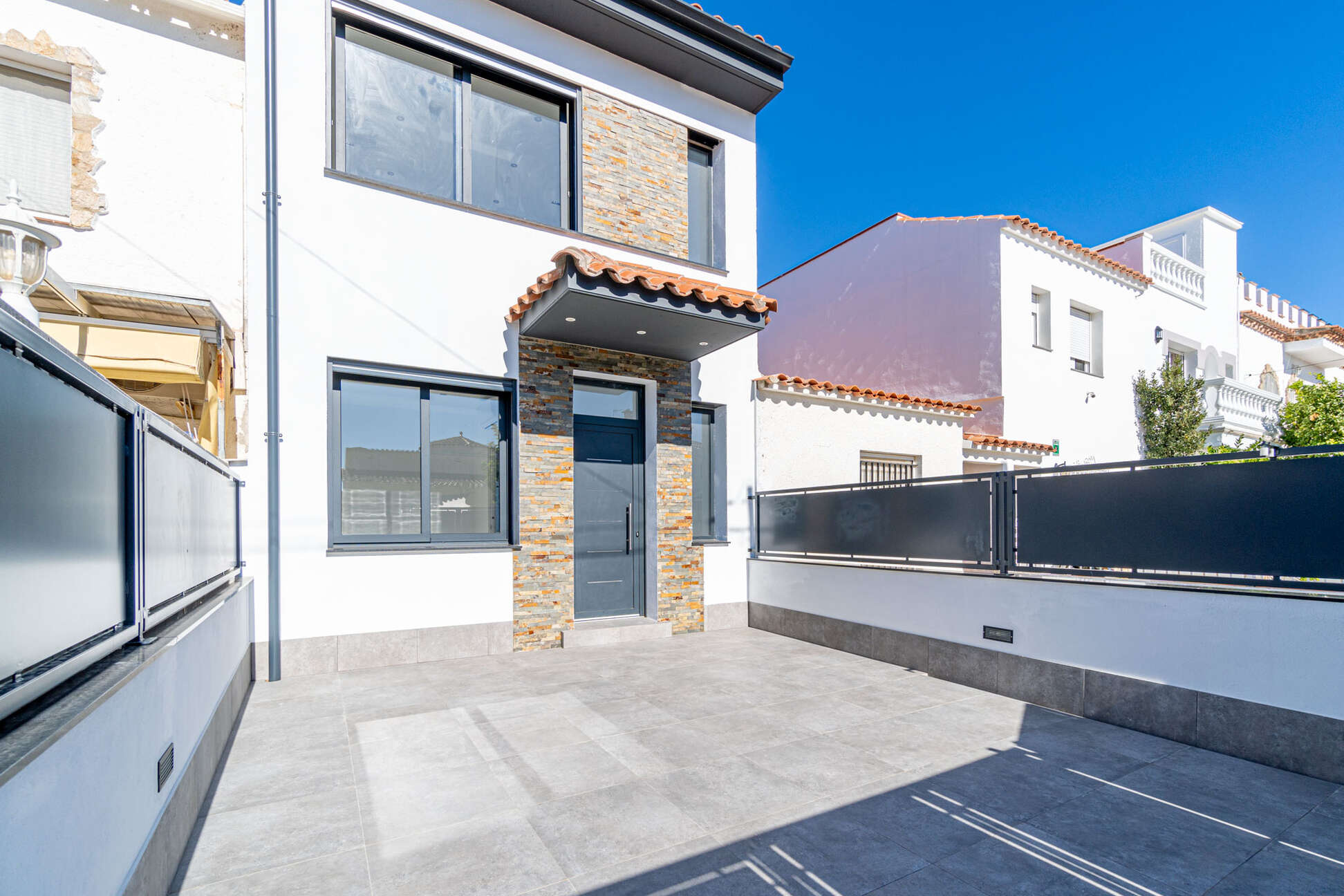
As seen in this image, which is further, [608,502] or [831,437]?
[831,437]

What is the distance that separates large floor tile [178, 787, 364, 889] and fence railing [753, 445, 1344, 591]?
499cm

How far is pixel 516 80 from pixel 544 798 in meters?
7.07

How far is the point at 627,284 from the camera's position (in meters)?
5.69

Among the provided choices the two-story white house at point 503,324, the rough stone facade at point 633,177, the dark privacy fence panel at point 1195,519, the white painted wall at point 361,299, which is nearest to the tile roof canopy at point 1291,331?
the two-story white house at point 503,324

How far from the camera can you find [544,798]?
321 cm

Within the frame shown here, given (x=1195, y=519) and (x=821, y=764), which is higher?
(x=1195, y=519)

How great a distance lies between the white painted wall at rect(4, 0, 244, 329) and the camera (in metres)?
5.29

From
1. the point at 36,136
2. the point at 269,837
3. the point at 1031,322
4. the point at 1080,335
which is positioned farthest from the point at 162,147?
the point at 1080,335

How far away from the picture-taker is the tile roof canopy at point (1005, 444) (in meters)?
10.4

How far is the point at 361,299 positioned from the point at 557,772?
186 inches

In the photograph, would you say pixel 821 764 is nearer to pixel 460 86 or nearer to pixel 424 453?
pixel 424 453

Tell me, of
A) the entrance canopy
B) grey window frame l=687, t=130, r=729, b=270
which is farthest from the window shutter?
the entrance canopy

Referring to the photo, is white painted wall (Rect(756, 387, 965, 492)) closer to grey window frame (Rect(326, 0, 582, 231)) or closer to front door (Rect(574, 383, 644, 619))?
front door (Rect(574, 383, 644, 619))

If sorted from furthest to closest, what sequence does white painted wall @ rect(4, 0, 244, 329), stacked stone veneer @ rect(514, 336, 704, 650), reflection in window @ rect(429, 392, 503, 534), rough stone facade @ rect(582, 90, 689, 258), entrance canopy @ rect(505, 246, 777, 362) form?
rough stone facade @ rect(582, 90, 689, 258) < stacked stone veneer @ rect(514, 336, 704, 650) < reflection in window @ rect(429, 392, 503, 534) < entrance canopy @ rect(505, 246, 777, 362) < white painted wall @ rect(4, 0, 244, 329)
